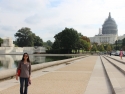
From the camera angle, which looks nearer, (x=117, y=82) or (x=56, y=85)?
(x=117, y=82)

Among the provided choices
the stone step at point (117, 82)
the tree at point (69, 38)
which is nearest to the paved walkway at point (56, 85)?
the stone step at point (117, 82)

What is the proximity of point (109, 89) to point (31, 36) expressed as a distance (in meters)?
112

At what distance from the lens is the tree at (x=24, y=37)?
118812mm

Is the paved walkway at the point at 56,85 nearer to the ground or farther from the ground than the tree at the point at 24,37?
nearer to the ground

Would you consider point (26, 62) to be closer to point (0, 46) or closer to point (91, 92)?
point (91, 92)

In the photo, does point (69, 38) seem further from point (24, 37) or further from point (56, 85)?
point (56, 85)

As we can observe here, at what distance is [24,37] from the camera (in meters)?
120

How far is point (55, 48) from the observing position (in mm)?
93875

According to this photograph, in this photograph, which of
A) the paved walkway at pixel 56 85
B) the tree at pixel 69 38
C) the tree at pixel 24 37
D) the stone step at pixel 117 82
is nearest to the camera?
the stone step at pixel 117 82

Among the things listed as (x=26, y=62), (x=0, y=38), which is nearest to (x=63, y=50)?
(x=0, y=38)

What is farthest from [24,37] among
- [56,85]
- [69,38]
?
[56,85]

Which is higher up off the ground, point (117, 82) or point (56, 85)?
point (117, 82)

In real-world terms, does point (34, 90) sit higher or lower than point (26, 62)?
lower

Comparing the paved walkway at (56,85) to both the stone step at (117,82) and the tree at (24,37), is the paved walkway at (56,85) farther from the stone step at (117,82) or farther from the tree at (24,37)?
the tree at (24,37)
